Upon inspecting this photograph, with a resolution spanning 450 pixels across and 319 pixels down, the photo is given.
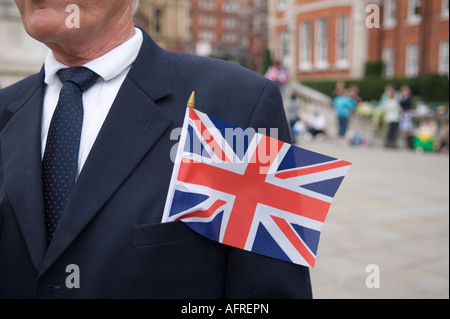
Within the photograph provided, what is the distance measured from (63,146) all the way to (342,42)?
1331 inches

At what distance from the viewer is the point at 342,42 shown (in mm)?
33438

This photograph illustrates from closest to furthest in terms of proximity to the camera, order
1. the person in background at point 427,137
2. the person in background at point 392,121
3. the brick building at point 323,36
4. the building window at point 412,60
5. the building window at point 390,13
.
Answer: the person in background at point 427,137, the person in background at point 392,121, the building window at point 412,60, the building window at point 390,13, the brick building at point 323,36

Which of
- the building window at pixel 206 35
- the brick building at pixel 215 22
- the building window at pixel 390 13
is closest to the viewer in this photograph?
the building window at pixel 390 13

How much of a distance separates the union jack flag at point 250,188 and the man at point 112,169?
0.18ft

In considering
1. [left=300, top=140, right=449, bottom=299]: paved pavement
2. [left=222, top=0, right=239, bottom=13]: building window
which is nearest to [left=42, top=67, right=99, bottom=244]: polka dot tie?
[left=300, top=140, right=449, bottom=299]: paved pavement

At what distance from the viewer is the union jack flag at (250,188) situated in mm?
1436

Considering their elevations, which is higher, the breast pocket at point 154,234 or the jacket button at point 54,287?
the breast pocket at point 154,234

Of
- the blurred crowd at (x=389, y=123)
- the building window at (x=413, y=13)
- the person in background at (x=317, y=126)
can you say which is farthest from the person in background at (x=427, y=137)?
the building window at (x=413, y=13)

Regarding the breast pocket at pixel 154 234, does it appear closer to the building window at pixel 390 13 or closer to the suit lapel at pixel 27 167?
the suit lapel at pixel 27 167

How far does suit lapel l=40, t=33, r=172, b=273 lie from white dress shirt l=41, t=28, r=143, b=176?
0.04m

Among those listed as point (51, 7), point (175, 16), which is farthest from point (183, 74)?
point (175, 16)

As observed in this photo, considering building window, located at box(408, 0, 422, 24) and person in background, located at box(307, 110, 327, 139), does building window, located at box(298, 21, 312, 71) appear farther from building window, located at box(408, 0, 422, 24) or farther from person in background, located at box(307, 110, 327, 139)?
person in background, located at box(307, 110, 327, 139)

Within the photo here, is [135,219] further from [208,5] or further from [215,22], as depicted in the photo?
[208,5]

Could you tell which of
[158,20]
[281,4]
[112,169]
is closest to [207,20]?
[158,20]
